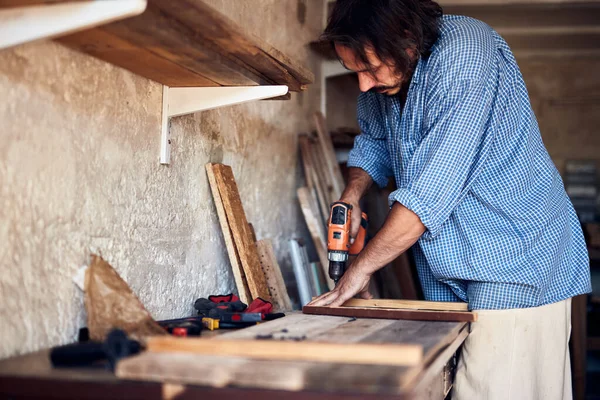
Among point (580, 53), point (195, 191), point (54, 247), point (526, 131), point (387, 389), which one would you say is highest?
point (580, 53)

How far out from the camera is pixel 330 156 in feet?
12.5

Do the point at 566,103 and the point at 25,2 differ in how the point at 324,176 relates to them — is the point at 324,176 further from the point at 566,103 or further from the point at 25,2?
the point at 566,103

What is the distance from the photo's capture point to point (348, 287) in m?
2.14

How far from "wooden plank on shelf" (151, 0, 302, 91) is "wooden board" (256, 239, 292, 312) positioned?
0.92 m

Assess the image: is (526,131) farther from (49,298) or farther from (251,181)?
(49,298)

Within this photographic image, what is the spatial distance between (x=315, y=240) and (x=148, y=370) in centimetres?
238

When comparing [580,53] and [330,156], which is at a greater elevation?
[580,53]

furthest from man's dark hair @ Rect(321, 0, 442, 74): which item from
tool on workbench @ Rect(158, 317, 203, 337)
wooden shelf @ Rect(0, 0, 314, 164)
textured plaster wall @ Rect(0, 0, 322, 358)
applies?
tool on workbench @ Rect(158, 317, 203, 337)

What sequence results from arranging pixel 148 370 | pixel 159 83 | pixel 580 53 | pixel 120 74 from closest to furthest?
pixel 148 370
pixel 120 74
pixel 159 83
pixel 580 53

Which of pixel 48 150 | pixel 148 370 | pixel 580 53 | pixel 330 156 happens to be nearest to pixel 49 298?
pixel 48 150

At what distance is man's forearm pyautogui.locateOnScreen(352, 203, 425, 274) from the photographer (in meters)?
1.98

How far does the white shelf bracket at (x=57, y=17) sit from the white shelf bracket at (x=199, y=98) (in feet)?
2.43

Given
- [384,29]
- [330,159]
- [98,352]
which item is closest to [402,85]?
[384,29]

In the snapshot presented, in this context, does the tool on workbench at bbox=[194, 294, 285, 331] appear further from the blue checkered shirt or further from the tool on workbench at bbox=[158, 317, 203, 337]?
the blue checkered shirt
